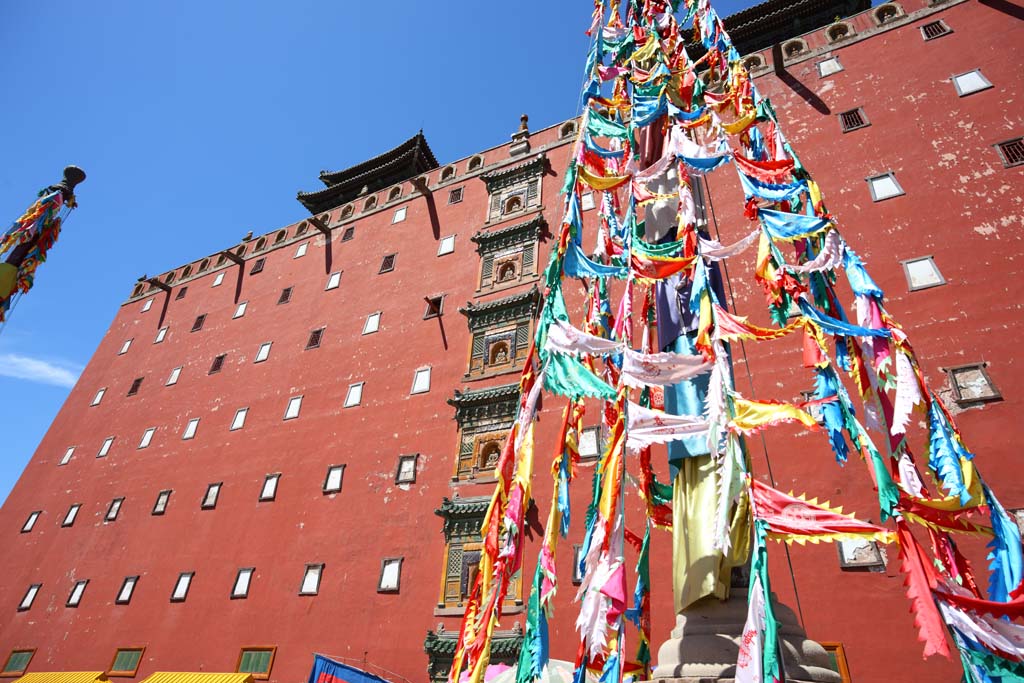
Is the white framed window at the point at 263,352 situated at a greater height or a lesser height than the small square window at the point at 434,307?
greater

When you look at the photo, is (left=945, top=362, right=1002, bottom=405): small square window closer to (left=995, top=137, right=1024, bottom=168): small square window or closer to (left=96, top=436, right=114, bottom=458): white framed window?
(left=995, top=137, right=1024, bottom=168): small square window

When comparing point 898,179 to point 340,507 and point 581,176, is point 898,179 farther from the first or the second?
point 340,507

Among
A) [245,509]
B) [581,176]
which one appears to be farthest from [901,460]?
[245,509]

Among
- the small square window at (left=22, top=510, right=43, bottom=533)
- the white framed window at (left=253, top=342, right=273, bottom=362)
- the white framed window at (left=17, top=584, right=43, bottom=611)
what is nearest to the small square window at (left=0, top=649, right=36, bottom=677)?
the white framed window at (left=17, top=584, right=43, bottom=611)

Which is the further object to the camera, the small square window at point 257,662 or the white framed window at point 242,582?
the white framed window at point 242,582

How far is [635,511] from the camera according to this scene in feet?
38.0

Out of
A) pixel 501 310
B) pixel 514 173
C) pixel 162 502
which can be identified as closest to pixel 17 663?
pixel 162 502

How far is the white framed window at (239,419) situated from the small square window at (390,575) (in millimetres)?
8082

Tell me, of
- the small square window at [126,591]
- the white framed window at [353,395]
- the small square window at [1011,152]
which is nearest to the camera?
Answer: the small square window at [1011,152]

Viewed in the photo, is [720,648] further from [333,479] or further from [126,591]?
[126,591]

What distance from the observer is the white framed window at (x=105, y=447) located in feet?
73.6

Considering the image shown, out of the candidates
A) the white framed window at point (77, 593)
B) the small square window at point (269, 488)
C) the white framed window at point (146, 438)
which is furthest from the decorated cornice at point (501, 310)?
the white framed window at point (77, 593)

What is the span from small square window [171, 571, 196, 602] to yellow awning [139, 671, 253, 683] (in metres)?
1.77

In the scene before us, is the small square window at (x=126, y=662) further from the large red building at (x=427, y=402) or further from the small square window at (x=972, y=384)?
the small square window at (x=972, y=384)
